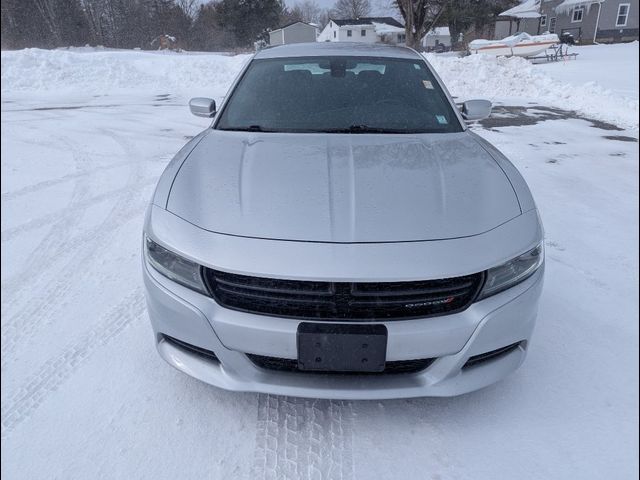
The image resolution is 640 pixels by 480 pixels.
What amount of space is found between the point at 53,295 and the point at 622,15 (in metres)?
38.9

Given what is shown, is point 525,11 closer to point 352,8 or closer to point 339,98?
point 352,8

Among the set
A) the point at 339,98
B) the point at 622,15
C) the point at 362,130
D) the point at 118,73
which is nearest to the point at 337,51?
the point at 339,98

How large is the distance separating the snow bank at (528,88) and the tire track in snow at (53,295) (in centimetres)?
764

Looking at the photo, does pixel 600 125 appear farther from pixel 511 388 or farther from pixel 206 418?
pixel 206 418

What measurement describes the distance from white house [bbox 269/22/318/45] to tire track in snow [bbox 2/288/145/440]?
34069 mm

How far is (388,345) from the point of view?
5.00ft

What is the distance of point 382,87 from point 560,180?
2.71 m

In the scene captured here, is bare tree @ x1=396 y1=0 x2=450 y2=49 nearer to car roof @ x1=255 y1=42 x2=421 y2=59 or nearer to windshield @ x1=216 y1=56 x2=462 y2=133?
car roof @ x1=255 y1=42 x2=421 y2=59

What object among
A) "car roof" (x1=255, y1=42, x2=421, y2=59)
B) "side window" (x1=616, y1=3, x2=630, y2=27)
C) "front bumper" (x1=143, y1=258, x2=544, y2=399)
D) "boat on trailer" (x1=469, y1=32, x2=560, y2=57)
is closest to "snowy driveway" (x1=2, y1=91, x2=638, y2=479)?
"front bumper" (x1=143, y1=258, x2=544, y2=399)

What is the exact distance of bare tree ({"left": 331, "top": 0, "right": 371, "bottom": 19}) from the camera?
140 ft

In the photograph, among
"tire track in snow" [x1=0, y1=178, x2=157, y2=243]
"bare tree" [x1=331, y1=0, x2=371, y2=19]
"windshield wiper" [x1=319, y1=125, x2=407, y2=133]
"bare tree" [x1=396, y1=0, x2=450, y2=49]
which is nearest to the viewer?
"windshield wiper" [x1=319, y1=125, x2=407, y2=133]

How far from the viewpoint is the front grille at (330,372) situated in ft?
5.34

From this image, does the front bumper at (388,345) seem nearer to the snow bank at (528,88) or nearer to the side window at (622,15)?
the snow bank at (528,88)

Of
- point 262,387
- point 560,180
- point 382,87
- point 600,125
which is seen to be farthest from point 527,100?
point 262,387
